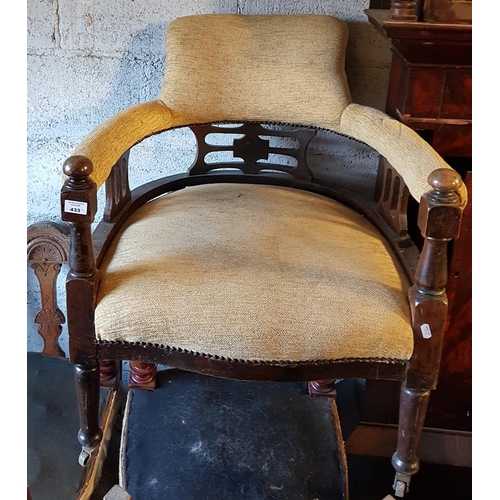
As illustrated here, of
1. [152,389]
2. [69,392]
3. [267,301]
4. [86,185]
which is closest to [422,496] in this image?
[152,389]

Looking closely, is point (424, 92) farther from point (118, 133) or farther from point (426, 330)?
point (118, 133)

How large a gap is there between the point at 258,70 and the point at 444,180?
0.62 meters

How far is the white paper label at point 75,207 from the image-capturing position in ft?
3.42

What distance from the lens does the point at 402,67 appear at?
4.74ft

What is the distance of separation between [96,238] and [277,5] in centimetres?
77

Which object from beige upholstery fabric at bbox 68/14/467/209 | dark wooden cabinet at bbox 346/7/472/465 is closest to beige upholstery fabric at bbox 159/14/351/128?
beige upholstery fabric at bbox 68/14/467/209

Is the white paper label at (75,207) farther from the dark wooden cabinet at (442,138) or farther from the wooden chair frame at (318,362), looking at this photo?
the dark wooden cabinet at (442,138)

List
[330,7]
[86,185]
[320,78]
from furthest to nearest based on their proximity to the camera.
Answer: [330,7], [320,78], [86,185]

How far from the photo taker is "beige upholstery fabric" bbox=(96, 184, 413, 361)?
41.8 inches

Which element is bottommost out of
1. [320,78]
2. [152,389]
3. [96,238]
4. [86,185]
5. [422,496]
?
[422,496]

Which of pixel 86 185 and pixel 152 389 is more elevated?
pixel 86 185

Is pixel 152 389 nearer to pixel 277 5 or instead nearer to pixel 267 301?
pixel 267 301

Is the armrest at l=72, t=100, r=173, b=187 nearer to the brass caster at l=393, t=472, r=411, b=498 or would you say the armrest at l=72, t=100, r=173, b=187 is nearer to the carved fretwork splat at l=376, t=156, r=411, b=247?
the carved fretwork splat at l=376, t=156, r=411, b=247

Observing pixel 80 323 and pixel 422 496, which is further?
pixel 422 496
